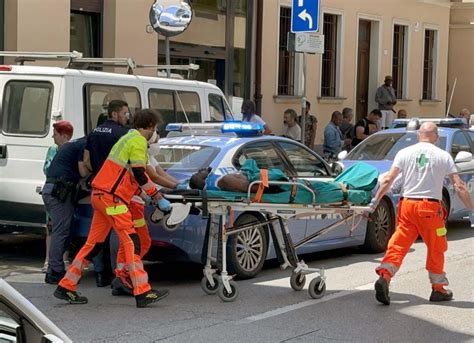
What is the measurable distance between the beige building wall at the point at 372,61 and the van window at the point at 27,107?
434 inches

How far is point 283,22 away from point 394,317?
576 inches

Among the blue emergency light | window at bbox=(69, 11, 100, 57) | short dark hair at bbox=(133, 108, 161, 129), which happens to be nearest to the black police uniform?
short dark hair at bbox=(133, 108, 161, 129)

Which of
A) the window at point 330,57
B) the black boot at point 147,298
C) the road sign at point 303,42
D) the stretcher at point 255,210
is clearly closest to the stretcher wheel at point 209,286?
the stretcher at point 255,210

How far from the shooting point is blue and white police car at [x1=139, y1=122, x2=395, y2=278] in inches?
352

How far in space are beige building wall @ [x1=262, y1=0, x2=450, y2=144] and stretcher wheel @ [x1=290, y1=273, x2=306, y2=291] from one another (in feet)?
39.9

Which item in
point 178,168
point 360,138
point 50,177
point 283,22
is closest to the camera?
point 50,177

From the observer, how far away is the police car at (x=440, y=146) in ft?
43.8

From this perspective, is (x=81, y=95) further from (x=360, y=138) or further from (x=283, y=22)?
(x=283, y=22)

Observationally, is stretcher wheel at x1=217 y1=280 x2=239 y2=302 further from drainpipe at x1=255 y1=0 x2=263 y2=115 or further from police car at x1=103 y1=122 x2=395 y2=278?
drainpipe at x1=255 y1=0 x2=263 y2=115

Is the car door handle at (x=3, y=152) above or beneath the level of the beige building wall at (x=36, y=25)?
beneath

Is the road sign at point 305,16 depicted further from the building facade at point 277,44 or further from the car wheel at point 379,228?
the building facade at point 277,44

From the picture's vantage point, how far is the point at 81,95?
395 inches

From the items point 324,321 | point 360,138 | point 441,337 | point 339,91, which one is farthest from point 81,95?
point 339,91

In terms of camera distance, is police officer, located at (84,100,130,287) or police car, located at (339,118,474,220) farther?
police car, located at (339,118,474,220)
